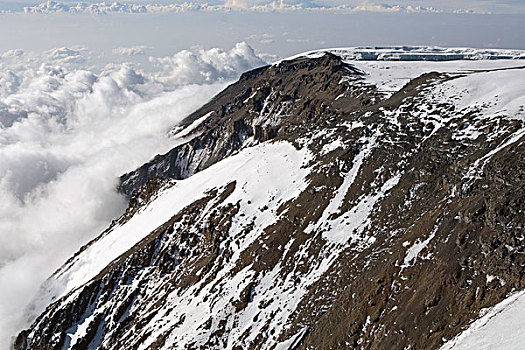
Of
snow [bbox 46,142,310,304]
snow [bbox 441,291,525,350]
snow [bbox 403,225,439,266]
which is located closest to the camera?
snow [bbox 441,291,525,350]

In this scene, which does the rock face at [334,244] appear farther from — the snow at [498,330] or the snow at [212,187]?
the snow at [498,330]

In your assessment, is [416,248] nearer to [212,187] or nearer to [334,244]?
[334,244]

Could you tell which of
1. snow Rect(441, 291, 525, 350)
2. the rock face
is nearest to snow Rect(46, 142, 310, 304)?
the rock face

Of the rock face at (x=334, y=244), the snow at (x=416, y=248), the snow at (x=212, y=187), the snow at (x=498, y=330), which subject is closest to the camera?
the snow at (x=498, y=330)

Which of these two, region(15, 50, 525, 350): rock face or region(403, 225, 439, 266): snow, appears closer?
region(15, 50, 525, 350): rock face

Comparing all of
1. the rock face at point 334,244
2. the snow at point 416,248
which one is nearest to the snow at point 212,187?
the rock face at point 334,244

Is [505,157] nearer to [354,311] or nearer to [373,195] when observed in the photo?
[373,195]

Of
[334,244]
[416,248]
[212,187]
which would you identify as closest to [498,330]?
[416,248]

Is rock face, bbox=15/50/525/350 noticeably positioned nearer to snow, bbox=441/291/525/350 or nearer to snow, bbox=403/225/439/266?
snow, bbox=403/225/439/266
